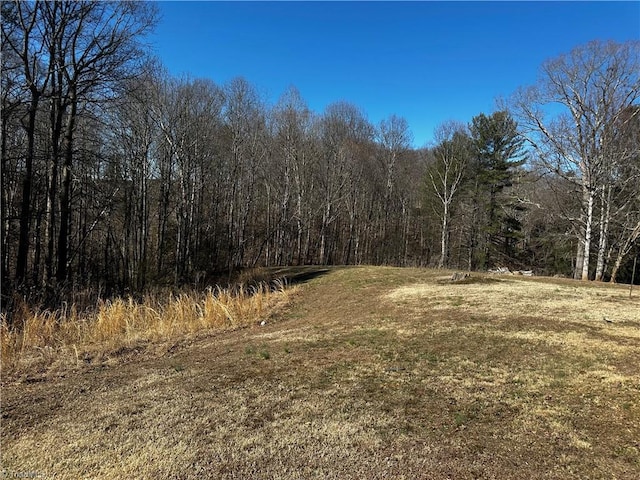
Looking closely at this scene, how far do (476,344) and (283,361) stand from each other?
239 cm

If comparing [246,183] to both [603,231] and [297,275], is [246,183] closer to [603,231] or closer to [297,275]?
[297,275]

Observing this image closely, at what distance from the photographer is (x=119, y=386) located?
13.0 ft

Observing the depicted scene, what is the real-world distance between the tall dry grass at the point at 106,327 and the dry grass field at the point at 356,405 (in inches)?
23.0

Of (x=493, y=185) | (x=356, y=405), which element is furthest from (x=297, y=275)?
(x=493, y=185)

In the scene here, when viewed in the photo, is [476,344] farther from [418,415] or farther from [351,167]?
[351,167]

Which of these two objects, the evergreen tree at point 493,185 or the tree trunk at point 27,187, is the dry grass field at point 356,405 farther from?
the evergreen tree at point 493,185

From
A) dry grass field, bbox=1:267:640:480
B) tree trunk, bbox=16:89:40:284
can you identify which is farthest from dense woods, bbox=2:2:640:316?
dry grass field, bbox=1:267:640:480

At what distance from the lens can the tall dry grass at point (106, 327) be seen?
17.4ft

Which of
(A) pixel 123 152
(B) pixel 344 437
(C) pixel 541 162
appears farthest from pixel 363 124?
(B) pixel 344 437

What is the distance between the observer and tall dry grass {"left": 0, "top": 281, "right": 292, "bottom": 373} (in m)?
5.29

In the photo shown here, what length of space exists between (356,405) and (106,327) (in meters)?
5.15

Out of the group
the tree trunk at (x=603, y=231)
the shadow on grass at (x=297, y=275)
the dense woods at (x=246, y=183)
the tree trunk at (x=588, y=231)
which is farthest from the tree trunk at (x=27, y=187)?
the tree trunk at (x=603, y=231)

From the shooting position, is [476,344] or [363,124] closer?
[476,344]

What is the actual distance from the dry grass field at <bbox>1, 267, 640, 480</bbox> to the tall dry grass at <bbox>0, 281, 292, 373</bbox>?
58 cm
